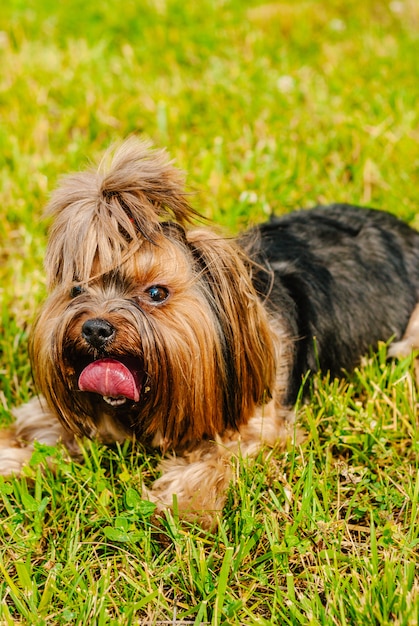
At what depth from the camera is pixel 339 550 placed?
9.35 feet

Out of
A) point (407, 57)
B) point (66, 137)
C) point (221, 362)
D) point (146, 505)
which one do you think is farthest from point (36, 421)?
point (407, 57)

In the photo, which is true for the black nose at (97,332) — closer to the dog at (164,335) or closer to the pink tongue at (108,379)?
the dog at (164,335)

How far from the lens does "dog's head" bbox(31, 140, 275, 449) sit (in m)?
2.77

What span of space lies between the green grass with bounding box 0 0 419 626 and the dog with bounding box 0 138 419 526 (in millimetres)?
161

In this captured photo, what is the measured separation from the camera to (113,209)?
276cm

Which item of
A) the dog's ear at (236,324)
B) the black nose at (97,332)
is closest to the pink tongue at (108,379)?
the black nose at (97,332)

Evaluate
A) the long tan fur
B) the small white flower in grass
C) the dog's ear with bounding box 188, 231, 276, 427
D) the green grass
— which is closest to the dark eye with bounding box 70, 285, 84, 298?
the long tan fur

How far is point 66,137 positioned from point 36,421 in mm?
3283

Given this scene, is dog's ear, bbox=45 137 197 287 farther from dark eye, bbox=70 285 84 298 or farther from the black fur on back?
the black fur on back

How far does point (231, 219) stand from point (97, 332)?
2.60 meters

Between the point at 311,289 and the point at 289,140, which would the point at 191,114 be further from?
the point at 311,289

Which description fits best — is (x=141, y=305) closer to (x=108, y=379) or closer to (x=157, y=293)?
(x=157, y=293)

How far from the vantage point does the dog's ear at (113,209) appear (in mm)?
2762

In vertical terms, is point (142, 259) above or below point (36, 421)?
above
